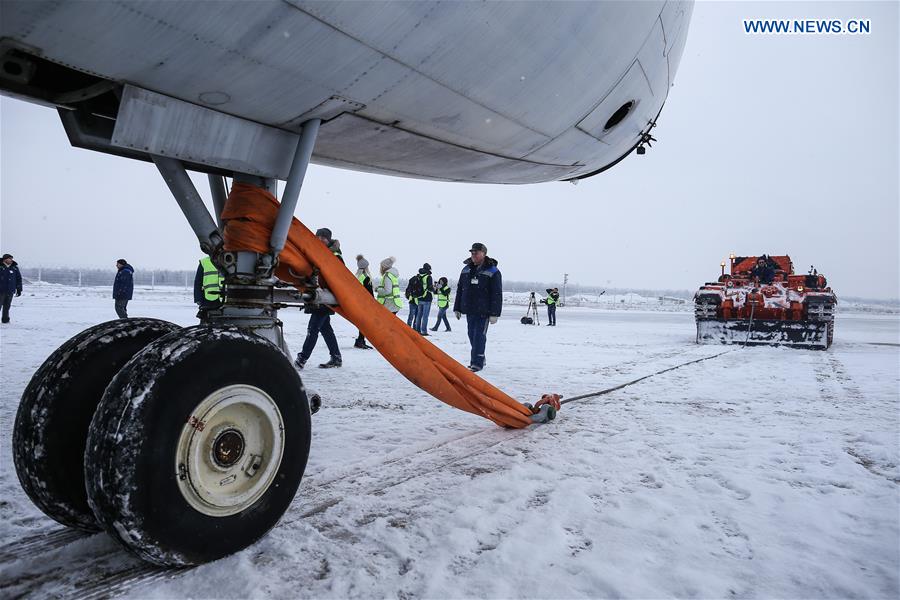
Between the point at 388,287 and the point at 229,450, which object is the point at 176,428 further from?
the point at 388,287

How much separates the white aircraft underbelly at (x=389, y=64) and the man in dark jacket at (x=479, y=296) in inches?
167

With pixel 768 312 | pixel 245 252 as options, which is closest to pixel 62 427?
pixel 245 252

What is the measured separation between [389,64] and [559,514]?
7.10 feet

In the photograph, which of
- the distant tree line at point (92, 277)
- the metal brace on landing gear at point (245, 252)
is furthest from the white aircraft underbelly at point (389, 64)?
the distant tree line at point (92, 277)

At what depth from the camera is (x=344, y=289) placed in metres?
2.74

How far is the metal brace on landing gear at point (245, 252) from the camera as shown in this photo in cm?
239

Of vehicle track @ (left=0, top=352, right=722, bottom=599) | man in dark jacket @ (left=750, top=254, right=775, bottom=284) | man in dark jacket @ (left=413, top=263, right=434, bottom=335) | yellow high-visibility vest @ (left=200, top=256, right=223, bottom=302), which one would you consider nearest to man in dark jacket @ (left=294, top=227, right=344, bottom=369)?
yellow high-visibility vest @ (left=200, top=256, right=223, bottom=302)

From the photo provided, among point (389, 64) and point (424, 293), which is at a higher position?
point (389, 64)

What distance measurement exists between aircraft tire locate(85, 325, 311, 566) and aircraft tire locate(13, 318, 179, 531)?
0.43 metres

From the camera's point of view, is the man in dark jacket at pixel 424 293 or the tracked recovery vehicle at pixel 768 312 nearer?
the tracked recovery vehicle at pixel 768 312

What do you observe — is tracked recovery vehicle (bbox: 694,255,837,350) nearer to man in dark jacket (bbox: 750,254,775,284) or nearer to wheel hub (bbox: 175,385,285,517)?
man in dark jacket (bbox: 750,254,775,284)

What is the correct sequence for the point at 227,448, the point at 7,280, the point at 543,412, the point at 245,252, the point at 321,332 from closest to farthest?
the point at 227,448 → the point at 245,252 → the point at 543,412 → the point at 321,332 → the point at 7,280

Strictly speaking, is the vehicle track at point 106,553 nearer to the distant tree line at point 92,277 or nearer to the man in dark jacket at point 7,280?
the man in dark jacket at point 7,280

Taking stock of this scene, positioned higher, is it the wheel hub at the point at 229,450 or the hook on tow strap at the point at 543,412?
the wheel hub at the point at 229,450
